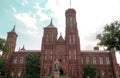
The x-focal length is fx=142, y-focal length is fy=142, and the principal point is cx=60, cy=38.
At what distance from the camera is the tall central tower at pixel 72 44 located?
44.4m

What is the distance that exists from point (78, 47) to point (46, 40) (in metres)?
11.2

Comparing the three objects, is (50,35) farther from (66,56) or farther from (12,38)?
(12,38)

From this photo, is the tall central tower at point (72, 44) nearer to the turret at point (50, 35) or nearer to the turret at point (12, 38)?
the turret at point (50, 35)

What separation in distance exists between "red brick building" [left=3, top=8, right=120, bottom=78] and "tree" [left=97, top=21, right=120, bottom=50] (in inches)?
752

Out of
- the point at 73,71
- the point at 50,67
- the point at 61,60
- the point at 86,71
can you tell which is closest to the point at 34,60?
the point at 50,67

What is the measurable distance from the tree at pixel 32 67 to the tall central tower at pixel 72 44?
10.7m

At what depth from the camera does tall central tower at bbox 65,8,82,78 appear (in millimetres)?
44406

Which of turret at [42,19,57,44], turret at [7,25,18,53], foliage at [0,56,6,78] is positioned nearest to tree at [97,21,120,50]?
turret at [42,19,57,44]

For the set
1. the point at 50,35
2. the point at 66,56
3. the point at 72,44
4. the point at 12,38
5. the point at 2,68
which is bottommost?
the point at 2,68

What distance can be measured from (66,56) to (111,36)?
21.8 m

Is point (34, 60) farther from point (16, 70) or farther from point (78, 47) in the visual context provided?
point (78, 47)

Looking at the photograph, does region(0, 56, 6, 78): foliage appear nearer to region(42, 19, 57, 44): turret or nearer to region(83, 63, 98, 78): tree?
region(42, 19, 57, 44): turret

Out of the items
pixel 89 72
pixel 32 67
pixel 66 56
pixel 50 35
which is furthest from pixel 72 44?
pixel 32 67

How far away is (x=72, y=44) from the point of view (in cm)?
4775
